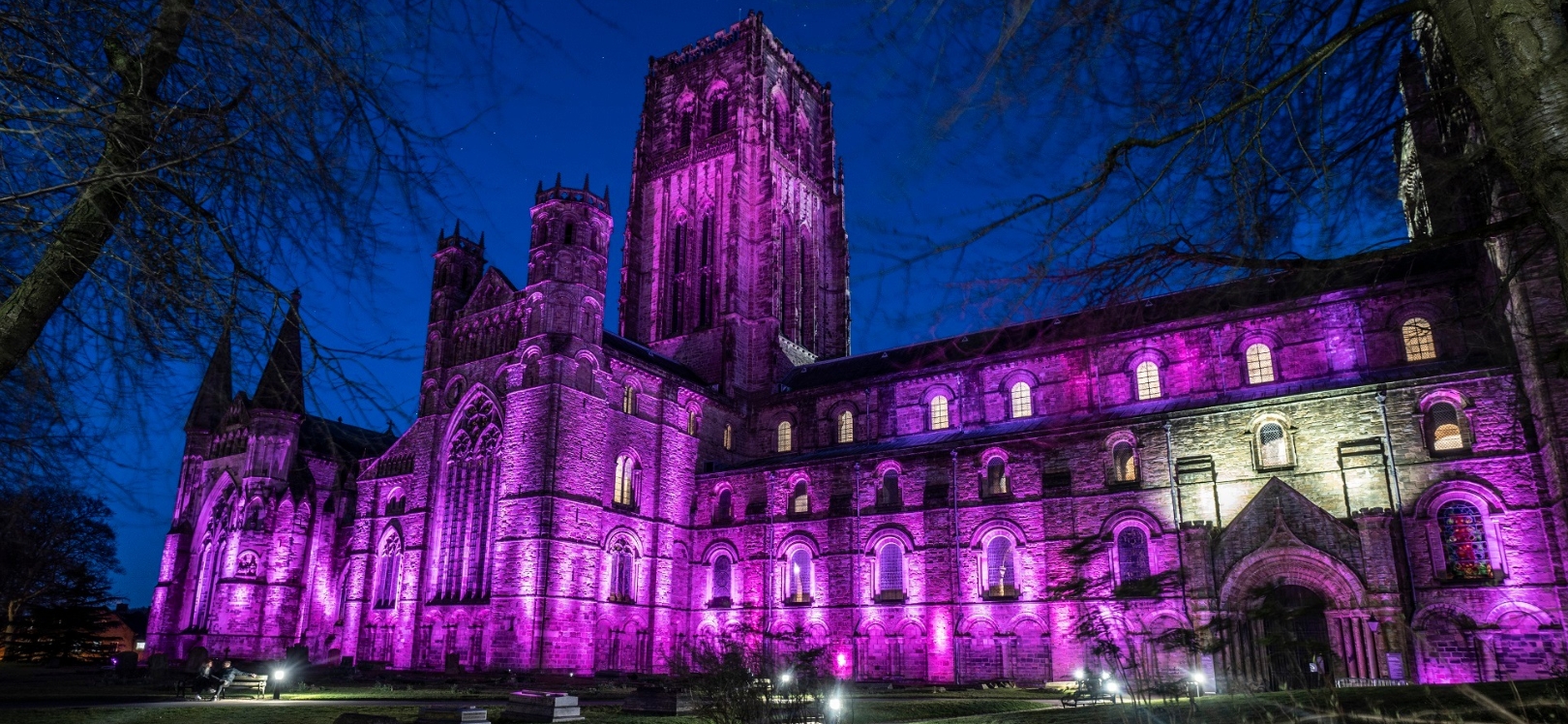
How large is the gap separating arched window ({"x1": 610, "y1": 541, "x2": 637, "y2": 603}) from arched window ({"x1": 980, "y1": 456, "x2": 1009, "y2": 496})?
43.9ft

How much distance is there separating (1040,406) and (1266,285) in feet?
95.9

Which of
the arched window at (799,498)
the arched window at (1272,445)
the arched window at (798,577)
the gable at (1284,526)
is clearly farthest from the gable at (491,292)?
the arched window at (1272,445)

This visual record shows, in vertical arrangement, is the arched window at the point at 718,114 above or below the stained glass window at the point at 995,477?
above

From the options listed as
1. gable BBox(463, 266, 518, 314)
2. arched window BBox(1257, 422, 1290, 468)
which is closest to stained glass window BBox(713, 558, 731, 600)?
gable BBox(463, 266, 518, 314)

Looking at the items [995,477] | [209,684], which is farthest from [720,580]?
[209,684]

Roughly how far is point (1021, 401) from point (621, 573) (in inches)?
645

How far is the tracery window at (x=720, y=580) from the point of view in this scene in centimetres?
3725

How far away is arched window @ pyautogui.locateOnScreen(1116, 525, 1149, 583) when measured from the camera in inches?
1148

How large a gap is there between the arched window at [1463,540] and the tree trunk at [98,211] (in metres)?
29.0

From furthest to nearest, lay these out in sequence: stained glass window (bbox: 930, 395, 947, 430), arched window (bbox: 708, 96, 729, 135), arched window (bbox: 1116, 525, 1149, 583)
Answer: arched window (bbox: 708, 96, 729, 135), stained glass window (bbox: 930, 395, 947, 430), arched window (bbox: 1116, 525, 1149, 583)

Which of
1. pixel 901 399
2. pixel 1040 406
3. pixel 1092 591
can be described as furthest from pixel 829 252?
pixel 1092 591

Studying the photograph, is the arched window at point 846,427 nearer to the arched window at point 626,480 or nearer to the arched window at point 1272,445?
the arched window at point 626,480

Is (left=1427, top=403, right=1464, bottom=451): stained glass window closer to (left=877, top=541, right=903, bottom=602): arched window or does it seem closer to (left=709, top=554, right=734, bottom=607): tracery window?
(left=877, top=541, right=903, bottom=602): arched window

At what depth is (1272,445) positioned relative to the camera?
28359 mm
